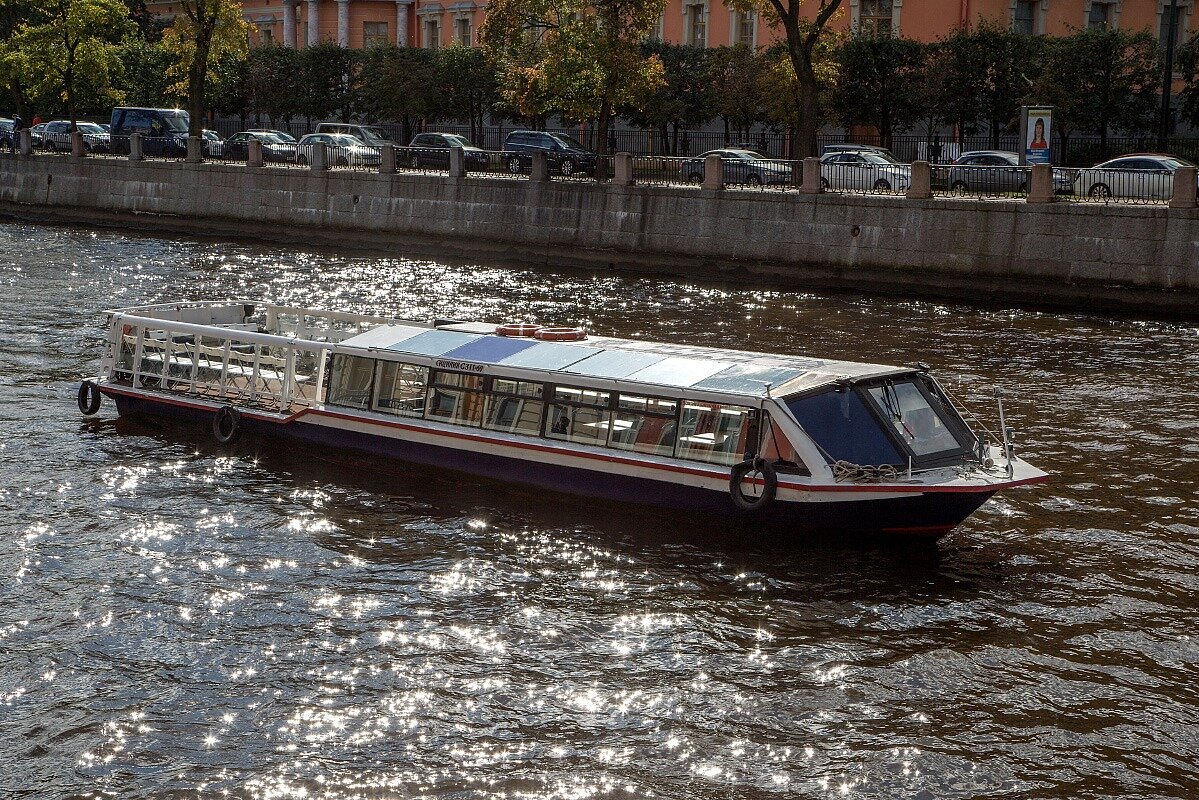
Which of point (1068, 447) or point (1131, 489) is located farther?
point (1068, 447)

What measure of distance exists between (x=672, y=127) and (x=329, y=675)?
48933 mm

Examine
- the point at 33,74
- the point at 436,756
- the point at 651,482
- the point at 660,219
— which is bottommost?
the point at 436,756

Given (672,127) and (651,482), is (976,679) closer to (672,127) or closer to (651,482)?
(651,482)

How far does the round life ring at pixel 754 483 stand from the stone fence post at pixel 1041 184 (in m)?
18.5

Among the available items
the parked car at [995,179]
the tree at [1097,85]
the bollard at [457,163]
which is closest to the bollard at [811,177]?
the parked car at [995,179]

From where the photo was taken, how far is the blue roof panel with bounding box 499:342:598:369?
57.8ft

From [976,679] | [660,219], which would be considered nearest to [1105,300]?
[660,219]

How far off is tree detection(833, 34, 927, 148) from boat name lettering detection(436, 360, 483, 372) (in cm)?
3399

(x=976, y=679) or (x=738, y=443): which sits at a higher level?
(x=738, y=443)

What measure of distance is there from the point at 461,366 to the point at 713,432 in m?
3.59

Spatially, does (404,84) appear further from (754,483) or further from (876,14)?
(754,483)

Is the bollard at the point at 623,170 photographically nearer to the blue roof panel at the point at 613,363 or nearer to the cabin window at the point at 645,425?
the blue roof panel at the point at 613,363

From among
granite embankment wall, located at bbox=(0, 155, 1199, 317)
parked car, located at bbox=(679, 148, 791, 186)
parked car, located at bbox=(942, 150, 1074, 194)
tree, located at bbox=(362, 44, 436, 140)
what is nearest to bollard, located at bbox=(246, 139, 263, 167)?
granite embankment wall, located at bbox=(0, 155, 1199, 317)

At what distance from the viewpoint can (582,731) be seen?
1152 cm
